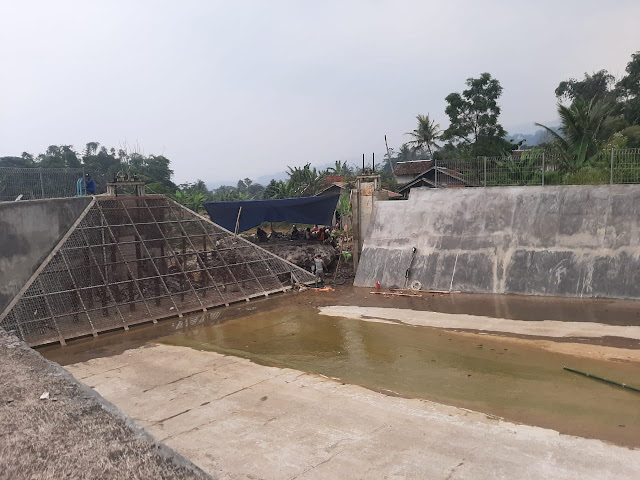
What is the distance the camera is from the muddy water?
6.43 metres

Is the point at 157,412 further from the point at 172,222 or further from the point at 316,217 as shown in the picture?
the point at 316,217

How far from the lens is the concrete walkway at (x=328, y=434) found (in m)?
5.18

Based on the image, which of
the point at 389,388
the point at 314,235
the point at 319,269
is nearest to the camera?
the point at 389,388

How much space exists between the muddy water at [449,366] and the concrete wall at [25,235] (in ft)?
14.0

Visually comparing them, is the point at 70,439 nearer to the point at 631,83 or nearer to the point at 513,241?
the point at 513,241

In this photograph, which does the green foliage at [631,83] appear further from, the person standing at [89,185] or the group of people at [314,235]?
the person standing at [89,185]

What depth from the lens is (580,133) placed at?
1847cm

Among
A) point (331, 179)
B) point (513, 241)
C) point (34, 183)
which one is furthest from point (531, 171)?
point (331, 179)

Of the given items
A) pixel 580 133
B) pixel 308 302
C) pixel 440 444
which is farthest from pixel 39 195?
pixel 580 133

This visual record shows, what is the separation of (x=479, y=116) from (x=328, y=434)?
30178mm

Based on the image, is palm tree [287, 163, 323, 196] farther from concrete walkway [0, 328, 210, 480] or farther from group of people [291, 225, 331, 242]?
concrete walkway [0, 328, 210, 480]

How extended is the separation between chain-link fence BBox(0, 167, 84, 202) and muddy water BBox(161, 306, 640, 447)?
19.8 ft

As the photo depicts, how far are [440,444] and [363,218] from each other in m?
12.1

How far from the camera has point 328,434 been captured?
20.1 feet
